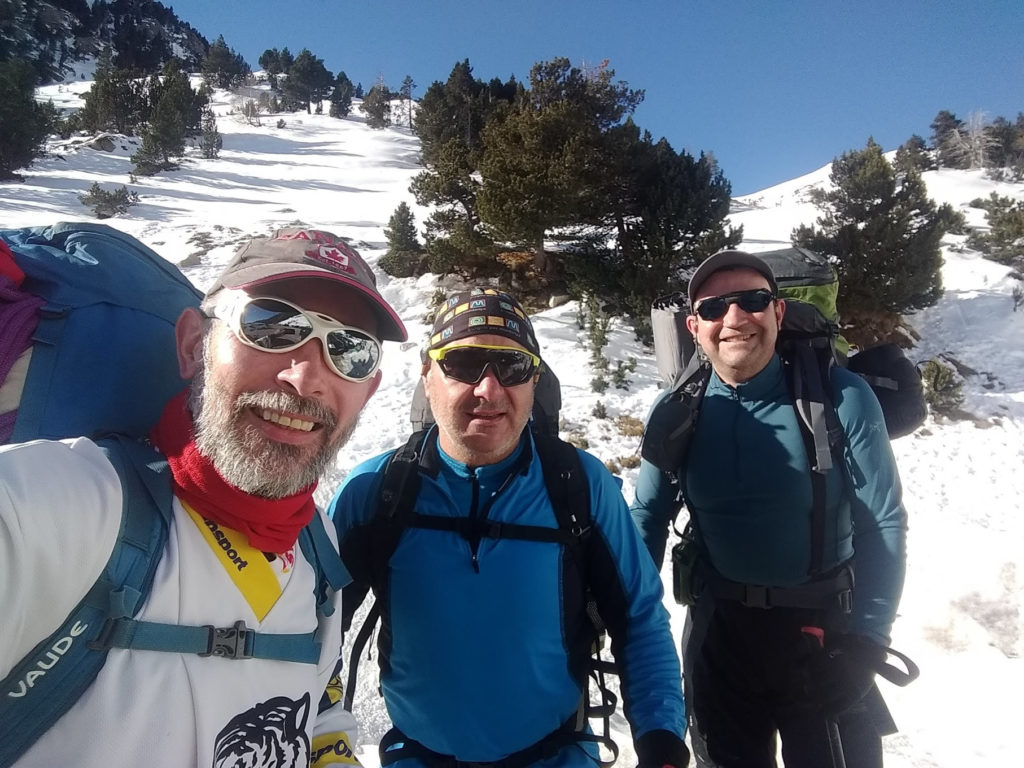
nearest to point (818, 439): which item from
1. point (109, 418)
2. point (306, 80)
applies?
point (109, 418)

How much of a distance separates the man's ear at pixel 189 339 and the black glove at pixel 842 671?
2800 mm

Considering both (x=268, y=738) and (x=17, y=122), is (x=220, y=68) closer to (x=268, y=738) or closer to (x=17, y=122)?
(x=17, y=122)

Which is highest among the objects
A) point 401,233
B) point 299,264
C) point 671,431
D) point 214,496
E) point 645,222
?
point 401,233

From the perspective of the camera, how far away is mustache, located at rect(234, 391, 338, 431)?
4.48 feet

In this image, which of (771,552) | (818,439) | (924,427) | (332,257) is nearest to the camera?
(332,257)

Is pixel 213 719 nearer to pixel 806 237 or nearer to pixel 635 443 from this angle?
pixel 635 443

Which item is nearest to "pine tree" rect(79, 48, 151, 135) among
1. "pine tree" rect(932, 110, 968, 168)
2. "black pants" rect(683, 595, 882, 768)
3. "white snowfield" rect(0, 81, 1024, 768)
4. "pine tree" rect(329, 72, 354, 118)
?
"white snowfield" rect(0, 81, 1024, 768)

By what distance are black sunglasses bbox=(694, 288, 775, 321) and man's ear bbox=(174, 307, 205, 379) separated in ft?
7.53

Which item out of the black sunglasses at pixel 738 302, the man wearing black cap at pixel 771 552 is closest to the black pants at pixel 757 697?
the man wearing black cap at pixel 771 552

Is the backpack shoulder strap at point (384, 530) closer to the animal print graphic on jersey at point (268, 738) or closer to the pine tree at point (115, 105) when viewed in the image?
the animal print graphic on jersey at point (268, 738)

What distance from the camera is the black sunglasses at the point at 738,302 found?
245cm

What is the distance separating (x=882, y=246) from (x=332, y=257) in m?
13.6

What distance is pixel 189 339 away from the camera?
1.51 metres

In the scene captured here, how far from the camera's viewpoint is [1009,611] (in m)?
4.37
